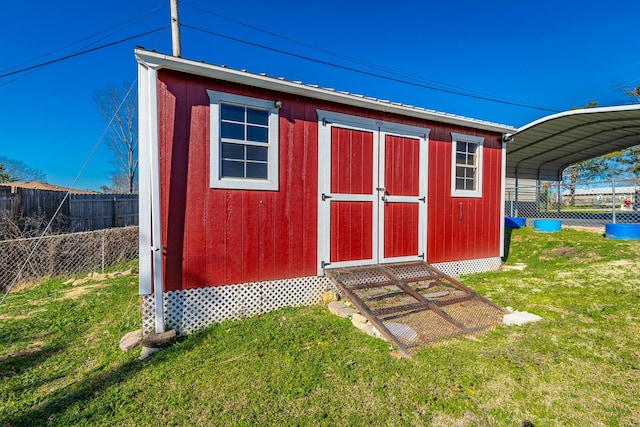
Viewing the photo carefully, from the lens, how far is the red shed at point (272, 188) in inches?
145

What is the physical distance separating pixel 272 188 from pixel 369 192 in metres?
1.61

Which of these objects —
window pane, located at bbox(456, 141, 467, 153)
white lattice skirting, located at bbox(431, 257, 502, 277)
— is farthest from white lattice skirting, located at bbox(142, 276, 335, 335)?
window pane, located at bbox(456, 141, 467, 153)

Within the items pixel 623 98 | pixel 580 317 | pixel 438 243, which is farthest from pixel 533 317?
pixel 623 98

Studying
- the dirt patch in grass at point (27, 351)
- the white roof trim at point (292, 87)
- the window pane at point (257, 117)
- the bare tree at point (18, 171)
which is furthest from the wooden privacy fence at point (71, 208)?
the bare tree at point (18, 171)

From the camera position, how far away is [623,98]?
76.9 feet

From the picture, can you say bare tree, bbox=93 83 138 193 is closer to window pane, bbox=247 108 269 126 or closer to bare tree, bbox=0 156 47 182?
bare tree, bbox=0 156 47 182

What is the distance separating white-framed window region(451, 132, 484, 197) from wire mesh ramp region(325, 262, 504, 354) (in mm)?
1760

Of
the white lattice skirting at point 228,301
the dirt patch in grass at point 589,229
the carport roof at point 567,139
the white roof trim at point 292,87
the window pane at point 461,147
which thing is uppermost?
the carport roof at point 567,139

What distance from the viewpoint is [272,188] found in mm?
4262

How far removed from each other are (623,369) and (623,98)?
30.3m

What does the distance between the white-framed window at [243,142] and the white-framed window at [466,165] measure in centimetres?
346

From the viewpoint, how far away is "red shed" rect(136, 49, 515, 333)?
3.68 meters

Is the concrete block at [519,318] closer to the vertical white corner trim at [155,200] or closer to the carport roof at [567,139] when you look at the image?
the vertical white corner trim at [155,200]

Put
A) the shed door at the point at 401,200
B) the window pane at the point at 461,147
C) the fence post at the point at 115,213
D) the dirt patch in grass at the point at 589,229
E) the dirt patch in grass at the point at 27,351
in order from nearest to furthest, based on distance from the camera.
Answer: the dirt patch in grass at the point at 27,351
the shed door at the point at 401,200
the window pane at the point at 461,147
the dirt patch in grass at the point at 589,229
the fence post at the point at 115,213
